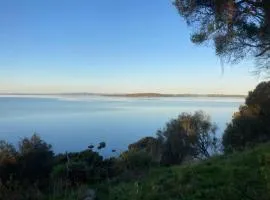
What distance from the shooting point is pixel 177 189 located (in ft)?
24.6

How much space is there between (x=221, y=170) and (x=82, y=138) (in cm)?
3154

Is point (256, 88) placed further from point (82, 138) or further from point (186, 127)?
point (82, 138)

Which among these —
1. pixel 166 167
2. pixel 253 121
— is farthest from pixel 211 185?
pixel 253 121

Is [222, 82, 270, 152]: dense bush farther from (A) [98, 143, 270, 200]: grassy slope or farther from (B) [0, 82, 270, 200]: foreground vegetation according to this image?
(A) [98, 143, 270, 200]: grassy slope

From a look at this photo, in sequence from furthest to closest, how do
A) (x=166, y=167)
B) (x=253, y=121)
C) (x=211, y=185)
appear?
(x=253, y=121)
(x=166, y=167)
(x=211, y=185)

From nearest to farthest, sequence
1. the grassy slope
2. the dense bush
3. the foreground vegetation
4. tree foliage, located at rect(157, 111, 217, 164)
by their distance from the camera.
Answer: the grassy slope
the foreground vegetation
the dense bush
tree foliage, located at rect(157, 111, 217, 164)

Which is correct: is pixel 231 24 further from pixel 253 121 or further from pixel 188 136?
pixel 188 136

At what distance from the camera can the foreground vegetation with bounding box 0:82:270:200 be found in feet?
24.5

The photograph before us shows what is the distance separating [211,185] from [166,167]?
4.86m

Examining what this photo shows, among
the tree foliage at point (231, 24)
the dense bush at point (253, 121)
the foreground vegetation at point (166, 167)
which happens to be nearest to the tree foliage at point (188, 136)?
the foreground vegetation at point (166, 167)

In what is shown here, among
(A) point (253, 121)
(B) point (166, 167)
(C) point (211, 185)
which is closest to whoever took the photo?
(C) point (211, 185)

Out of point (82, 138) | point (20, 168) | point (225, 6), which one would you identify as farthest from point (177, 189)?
point (82, 138)

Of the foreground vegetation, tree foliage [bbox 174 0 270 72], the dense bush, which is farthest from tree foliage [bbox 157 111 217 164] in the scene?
tree foliage [bbox 174 0 270 72]

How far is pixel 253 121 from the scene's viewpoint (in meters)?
28.0
